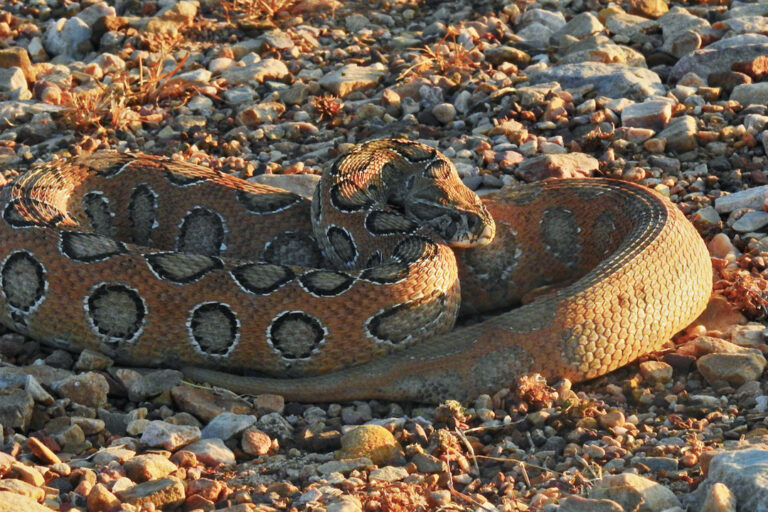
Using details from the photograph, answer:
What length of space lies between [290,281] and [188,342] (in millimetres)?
901

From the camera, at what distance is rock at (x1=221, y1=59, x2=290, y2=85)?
519 inches

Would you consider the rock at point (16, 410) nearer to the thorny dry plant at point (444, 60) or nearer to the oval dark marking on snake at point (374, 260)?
the oval dark marking on snake at point (374, 260)

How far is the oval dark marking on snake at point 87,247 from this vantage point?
8.32 metres

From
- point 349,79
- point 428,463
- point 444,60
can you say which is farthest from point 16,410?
point 444,60

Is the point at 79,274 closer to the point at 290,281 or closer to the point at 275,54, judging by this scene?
the point at 290,281

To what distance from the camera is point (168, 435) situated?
22.9ft

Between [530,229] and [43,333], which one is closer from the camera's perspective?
[43,333]

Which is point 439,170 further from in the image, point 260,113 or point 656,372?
point 260,113

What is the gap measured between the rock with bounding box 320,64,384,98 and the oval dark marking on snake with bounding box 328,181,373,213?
355 cm

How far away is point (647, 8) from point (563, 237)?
5.90 meters

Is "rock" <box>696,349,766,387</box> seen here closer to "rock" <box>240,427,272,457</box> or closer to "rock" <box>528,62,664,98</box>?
"rock" <box>240,427,272,457</box>

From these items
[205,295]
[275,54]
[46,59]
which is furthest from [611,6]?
[205,295]

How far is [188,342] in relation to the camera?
8.20 metres

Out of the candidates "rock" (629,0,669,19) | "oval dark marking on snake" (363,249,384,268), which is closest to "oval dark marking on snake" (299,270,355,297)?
"oval dark marking on snake" (363,249,384,268)
